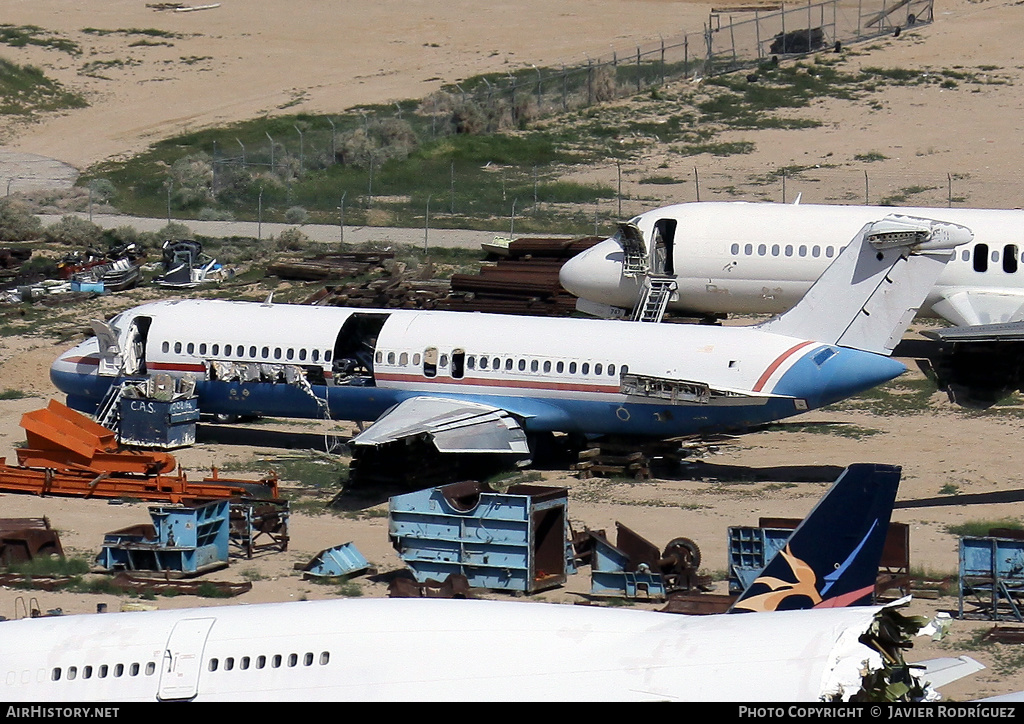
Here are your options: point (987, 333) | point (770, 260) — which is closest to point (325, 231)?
point (770, 260)

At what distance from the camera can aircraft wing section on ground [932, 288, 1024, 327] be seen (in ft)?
140

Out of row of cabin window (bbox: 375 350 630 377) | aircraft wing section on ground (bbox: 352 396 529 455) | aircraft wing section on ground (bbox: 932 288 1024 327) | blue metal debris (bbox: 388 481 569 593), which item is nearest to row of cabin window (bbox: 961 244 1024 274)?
aircraft wing section on ground (bbox: 932 288 1024 327)

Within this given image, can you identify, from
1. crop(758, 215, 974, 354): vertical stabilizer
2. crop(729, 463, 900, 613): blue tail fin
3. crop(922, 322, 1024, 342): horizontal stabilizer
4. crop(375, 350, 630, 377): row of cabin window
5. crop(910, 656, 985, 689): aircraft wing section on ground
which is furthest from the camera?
crop(922, 322, 1024, 342): horizontal stabilizer

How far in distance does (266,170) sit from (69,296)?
1797 centimetres

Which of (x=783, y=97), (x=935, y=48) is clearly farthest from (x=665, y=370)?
(x=935, y=48)

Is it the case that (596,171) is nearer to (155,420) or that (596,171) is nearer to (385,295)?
(385,295)

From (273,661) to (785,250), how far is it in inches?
1114

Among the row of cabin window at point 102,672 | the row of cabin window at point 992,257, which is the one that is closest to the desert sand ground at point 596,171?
the row of cabin window at point 992,257

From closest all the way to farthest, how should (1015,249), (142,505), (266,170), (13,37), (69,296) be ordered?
(142,505), (1015,249), (69,296), (266,170), (13,37)

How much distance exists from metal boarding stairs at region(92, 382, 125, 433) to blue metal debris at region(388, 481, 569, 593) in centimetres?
1219

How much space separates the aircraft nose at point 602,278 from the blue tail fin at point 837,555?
26945 mm

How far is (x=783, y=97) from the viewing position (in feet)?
253

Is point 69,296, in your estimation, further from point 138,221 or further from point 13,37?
point 13,37

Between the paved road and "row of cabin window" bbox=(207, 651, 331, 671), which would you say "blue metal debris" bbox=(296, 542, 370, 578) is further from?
the paved road
